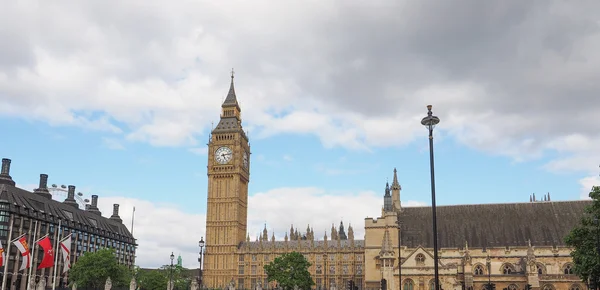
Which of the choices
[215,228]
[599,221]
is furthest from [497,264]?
[215,228]

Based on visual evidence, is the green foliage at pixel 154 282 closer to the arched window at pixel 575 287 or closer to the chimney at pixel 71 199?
the chimney at pixel 71 199

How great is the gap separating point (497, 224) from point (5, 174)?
83448 mm

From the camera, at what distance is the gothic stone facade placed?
280 ft

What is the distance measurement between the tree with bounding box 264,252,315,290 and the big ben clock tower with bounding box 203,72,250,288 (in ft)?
80.5

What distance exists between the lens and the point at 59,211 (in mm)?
103562

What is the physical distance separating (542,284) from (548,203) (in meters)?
16.8

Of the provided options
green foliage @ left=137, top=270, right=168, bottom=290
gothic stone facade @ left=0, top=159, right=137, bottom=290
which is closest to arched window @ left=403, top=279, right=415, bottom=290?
green foliage @ left=137, top=270, right=168, bottom=290

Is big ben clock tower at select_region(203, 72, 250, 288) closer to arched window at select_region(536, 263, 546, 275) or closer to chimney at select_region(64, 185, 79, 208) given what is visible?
chimney at select_region(64, 185, 79, 208)

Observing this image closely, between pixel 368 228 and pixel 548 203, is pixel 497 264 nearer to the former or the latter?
pixel 548 203

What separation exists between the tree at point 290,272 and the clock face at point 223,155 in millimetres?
35047

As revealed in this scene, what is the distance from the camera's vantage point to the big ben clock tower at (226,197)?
115 m

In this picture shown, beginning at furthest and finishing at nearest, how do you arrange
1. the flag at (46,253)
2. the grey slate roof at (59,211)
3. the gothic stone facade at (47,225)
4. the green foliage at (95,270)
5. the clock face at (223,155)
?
the clock face at (223,155)
the grey slate roof at (59,211)
the gothic stone facade at (47,225)
the green foliage at (95,270)
the flag at (46,253)

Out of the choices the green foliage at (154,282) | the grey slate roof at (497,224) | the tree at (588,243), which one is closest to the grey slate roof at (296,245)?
the grey slate roof at (497,224)

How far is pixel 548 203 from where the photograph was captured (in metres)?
87.9
